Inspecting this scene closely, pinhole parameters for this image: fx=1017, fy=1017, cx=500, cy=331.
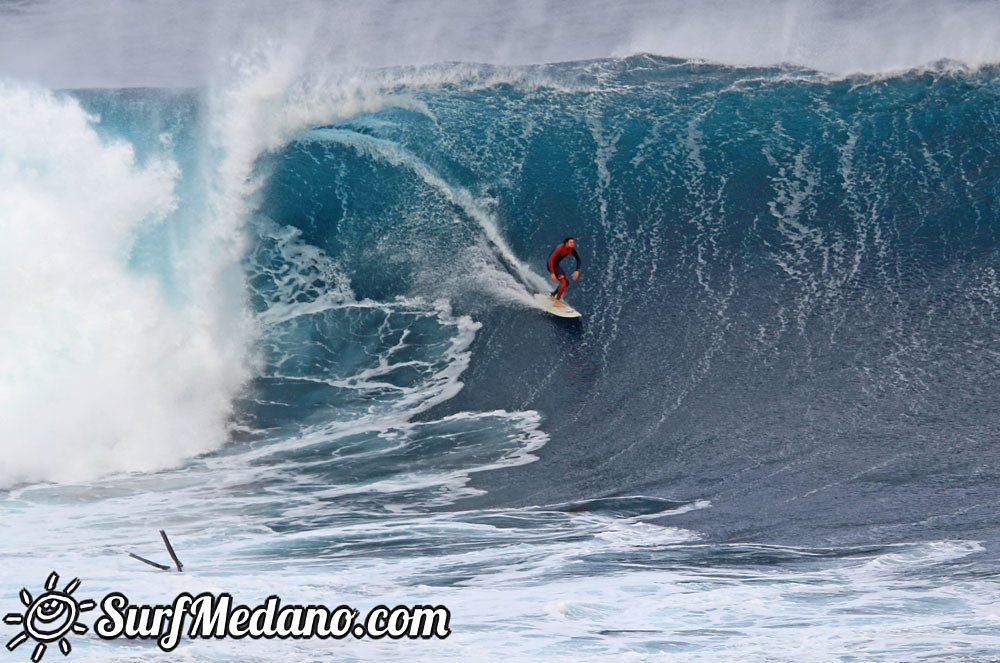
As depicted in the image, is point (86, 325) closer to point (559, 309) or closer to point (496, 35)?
point (559, 309)

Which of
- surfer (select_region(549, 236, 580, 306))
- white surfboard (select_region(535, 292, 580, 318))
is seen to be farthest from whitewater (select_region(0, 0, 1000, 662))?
surfer (select_region(549, 236, 580, 306))

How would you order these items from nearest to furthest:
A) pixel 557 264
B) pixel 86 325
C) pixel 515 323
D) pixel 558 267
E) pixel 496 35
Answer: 1. pixel 86 325
2. pixel 515 323
3. pixel 557 264
4. pixel 558 267
5. pixel 496 35

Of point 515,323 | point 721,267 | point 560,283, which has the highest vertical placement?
point 560,283

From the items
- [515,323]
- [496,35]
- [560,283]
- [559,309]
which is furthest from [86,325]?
[496,35]

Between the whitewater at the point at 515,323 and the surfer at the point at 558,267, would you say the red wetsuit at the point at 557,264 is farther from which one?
the whitewater at the point at 515,323

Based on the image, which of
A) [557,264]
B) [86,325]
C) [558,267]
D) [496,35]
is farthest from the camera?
[496,35]

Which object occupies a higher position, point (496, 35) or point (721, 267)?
point (496, 35)

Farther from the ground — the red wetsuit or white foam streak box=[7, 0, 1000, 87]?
white foam streak box=[7, 0, 1000, 87]

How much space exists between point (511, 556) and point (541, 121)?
1012cm

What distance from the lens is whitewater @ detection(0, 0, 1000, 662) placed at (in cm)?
749

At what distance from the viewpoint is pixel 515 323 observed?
43.6 feet

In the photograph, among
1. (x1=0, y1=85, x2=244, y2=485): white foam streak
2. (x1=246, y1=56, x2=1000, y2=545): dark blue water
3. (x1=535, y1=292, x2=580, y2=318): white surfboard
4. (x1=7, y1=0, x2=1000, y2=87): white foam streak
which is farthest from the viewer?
(x1=7, y1=0, x2=1000, y2=87): white foam streak

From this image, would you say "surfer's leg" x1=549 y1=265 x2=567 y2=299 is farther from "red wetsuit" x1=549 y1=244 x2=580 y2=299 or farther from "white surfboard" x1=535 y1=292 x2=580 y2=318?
"white surfboard" x1=535 y1=292 x2=580 y2=318

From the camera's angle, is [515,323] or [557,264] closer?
[515,323]
